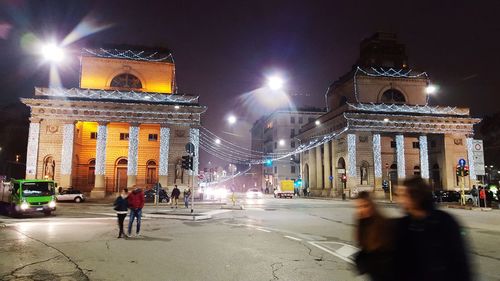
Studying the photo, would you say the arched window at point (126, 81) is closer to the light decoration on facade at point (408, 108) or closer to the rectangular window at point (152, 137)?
the rectangular window at point (152, 137)

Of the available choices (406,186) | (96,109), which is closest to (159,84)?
(96,109)

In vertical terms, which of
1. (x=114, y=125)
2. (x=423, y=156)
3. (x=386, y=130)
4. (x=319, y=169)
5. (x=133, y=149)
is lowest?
(x=319, y=169)

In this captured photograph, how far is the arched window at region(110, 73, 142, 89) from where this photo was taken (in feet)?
150

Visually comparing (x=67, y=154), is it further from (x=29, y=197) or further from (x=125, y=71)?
(x=29, y=197)

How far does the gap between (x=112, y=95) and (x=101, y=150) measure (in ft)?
20.3

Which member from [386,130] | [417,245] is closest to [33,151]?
[386,130]

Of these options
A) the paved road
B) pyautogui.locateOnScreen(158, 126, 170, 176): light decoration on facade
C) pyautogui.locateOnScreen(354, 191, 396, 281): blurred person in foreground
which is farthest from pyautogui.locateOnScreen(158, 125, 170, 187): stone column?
pyautogui.locateOnScreen(354, 191, 396, 281): blurred person in foreground

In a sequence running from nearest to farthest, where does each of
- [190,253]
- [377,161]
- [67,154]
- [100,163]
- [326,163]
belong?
[190,253], [67,154], [100,163], [377,161], [326,163]

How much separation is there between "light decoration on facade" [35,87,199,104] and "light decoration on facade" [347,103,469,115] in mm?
21186

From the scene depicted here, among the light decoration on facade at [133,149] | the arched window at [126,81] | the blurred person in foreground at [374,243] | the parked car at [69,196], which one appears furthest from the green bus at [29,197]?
the arched window at [126,81]

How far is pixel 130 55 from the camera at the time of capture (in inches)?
1826

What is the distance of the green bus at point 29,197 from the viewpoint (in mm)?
21375

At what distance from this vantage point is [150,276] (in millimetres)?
7840

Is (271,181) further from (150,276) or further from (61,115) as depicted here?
(150,276)
